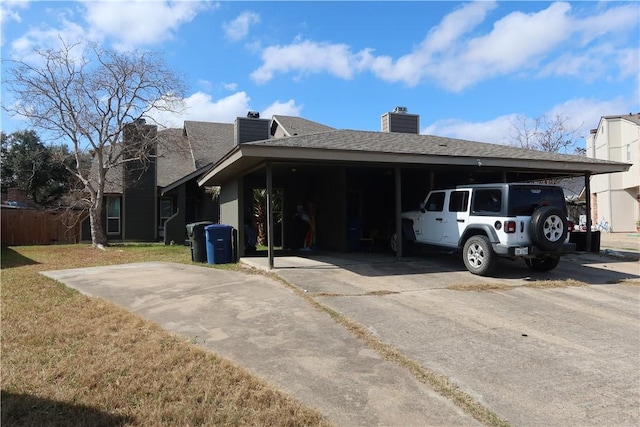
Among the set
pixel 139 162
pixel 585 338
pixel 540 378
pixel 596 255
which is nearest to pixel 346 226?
pixel 596 255

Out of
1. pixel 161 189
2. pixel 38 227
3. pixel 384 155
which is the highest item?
pixel 161 189

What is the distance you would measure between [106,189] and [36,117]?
5.07 m

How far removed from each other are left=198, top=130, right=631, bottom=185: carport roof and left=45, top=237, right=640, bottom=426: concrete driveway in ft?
8.54

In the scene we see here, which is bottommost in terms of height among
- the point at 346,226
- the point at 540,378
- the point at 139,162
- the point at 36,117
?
the point at 540,378

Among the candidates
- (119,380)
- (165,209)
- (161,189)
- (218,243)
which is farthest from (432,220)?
(165,209)

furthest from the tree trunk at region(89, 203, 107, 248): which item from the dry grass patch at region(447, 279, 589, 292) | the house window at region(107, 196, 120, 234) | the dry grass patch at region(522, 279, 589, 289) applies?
the dry grass patch at region(522, 279, 589, 289)

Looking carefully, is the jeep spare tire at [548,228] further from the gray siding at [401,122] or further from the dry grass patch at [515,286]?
the gray siding at [401,122]

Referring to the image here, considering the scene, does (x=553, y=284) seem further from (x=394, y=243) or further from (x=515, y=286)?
(x=394, y=243)

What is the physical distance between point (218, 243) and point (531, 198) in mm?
8135

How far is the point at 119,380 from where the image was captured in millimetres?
4148

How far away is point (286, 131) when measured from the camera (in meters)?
23.8

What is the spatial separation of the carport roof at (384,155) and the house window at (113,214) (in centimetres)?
1196

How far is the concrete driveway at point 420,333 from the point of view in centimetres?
389

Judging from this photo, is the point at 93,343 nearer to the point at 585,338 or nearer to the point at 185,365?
the point at 185,365
